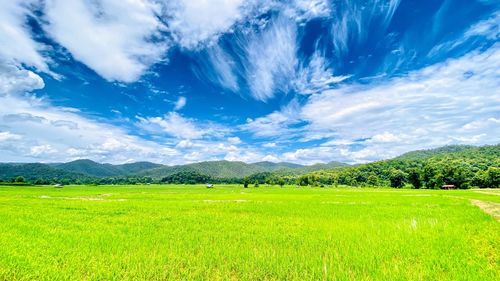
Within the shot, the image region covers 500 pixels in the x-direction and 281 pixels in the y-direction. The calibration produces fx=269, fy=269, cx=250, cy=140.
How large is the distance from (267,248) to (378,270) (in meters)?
2.85

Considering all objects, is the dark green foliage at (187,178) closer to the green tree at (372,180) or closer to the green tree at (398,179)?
the green tree at (372,180)

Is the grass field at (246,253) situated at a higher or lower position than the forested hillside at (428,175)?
lower

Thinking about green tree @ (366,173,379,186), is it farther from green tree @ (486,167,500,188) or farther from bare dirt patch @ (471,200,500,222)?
bare dirt patch @ (471,200,500,222)

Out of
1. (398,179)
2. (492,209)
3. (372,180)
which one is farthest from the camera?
(372,180)

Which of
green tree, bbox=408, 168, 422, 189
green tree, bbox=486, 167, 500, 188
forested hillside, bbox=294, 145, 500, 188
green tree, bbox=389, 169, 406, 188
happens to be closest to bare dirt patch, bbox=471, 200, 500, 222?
green tree, bbox=486, 167, 500, 188

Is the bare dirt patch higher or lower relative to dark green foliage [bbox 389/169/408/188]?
lower

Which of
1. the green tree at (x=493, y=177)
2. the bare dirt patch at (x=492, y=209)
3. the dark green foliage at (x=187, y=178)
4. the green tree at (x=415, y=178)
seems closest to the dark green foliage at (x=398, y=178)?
the green tree at (x=415, y=178)

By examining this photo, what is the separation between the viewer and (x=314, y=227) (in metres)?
10.9

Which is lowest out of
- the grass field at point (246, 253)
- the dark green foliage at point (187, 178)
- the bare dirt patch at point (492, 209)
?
the grass field at point (246, 253)

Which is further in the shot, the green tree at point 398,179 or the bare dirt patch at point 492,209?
the green tree at point 398,179

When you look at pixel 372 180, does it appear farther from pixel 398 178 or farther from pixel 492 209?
pixel 492 209

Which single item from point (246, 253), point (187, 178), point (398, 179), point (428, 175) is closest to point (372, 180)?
point (398, 179)

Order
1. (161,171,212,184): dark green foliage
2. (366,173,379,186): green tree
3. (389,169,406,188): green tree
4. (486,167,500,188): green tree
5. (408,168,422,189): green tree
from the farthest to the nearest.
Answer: (161,171,212,184): dark green foliage, (366,173,379,186): green tree, (389,169,406,188): green tree, (408,168,422,189): green tree, (486,167,500,188): green tree

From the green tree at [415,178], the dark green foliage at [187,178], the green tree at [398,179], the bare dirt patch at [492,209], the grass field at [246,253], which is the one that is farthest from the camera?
the dark green foliage at [187,178]
